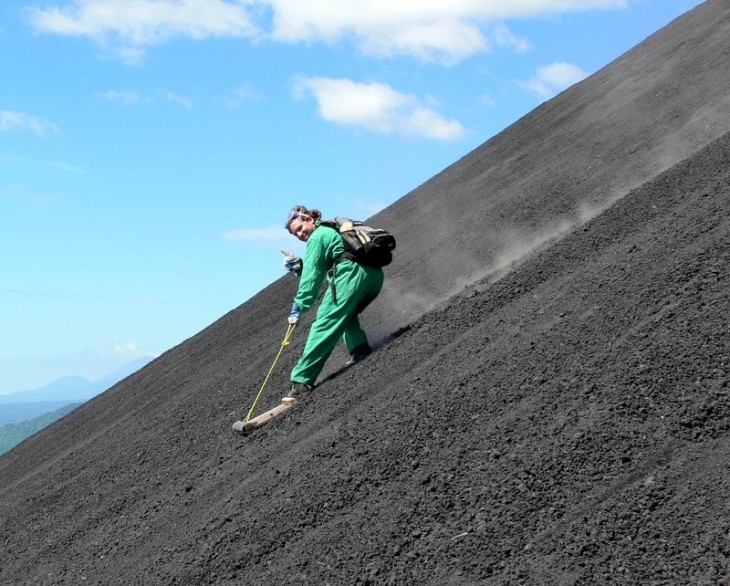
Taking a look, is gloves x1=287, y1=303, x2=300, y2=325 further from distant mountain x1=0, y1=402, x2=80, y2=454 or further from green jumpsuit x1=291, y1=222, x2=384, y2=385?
distant mountain x1=0, y1=402, x2=80, y2=454

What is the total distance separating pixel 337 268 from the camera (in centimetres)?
839

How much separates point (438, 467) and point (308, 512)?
0.88 meters

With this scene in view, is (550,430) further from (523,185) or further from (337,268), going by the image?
(523,185)

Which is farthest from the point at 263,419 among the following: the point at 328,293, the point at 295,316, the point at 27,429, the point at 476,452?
the point at 27,429

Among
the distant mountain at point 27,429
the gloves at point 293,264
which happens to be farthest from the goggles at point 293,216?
the distant mountain at point 27,429

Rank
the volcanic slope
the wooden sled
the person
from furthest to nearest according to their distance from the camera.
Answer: the person, the wooden sled, the volcanic slope

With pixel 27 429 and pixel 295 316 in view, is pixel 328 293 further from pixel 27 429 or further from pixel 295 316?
pixel 27 429

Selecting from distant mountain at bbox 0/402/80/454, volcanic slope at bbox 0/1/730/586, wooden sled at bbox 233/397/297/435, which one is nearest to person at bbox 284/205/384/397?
wooden sled at bbox 233/397/297/435

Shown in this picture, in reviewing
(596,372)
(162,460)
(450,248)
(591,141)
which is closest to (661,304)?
(596,372)

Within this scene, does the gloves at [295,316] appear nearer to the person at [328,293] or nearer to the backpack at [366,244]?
the person at [328,293]

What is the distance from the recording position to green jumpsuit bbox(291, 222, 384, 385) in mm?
8250

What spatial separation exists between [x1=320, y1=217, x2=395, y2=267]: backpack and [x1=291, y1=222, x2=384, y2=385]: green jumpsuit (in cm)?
6

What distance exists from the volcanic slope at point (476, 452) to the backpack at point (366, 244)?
0.79m

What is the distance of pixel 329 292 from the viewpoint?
27.5 ft
